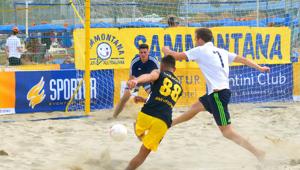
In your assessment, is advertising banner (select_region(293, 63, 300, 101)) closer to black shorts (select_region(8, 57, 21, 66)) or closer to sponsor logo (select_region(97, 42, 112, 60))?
sponsor logo (select_region(97, 42, 112, 60))

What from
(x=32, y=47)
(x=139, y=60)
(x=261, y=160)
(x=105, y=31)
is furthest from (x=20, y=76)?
(x=32, y=47)

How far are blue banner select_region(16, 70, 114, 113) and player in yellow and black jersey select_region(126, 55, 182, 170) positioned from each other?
17.0ft

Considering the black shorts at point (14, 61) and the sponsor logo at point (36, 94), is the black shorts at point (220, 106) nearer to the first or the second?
the sponsor logo at point (36, 94)

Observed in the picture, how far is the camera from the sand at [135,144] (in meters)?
6.16

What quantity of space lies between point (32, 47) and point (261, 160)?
12807mm

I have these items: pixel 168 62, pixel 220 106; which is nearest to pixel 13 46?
pixel 220 106

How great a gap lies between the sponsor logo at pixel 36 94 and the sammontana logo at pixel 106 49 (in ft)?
3.60

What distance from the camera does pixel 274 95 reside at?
1207 cm

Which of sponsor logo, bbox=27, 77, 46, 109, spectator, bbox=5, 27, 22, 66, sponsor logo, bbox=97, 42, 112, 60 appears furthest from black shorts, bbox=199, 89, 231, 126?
spectator, bbox=5, 27, 22, 66

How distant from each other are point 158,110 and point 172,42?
19.4 feet

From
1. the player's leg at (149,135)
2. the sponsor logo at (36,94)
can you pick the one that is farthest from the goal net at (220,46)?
the player's leg at (149,135)

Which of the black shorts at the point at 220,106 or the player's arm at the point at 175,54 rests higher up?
the player's arm at the point at 175,54

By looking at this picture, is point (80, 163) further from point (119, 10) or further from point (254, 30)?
point (119, 10)

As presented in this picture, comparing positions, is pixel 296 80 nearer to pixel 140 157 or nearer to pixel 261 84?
pixel 261 84
